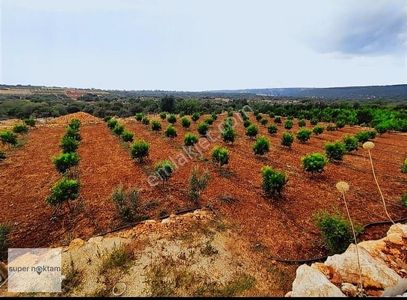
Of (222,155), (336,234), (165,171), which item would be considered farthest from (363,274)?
(222,155)

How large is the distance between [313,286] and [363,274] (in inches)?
39.0

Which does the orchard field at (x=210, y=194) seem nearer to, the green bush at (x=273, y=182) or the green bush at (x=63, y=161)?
the green bush at (x=273, y=182)

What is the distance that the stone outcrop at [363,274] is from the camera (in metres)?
4.37

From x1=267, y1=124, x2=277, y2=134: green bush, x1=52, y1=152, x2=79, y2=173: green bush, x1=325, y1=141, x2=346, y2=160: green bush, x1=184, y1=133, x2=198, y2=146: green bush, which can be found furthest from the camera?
x1=267, y1=124, x2=277, y2=134: green bush

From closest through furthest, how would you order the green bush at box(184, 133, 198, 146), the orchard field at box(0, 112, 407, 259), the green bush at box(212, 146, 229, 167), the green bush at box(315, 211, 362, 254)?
the green bush at box(315, 211, 362, 254), the orchard field at box(0, 112, 407, 259), the green bush at box(212, 146, 229, 167), the green bush at box(184, 133, 198, 146)

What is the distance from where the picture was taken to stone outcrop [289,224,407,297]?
172 inches

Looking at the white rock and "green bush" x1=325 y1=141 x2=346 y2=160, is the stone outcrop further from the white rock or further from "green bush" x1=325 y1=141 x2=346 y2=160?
"green bush" x1=325 y1=141 x2=346 y2=160

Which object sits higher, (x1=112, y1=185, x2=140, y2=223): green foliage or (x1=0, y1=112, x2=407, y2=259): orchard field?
(x1=112, y1=185, x2=140, y2=223): green foliage

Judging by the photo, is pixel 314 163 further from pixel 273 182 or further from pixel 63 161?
pixel 63 161

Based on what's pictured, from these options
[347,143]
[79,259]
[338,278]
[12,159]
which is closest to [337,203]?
[338,278]

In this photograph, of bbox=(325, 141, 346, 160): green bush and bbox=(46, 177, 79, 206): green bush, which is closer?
bbox=(46, 177, 79, 206): green bush

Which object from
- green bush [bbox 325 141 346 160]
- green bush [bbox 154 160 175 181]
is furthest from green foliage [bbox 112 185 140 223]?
green bush [bbox 325 141 346 160]

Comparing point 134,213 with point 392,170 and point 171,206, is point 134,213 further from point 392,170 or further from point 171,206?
point 392,170

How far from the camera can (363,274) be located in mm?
4758
